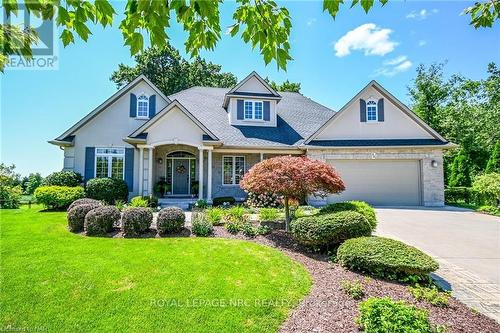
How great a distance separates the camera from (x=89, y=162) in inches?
586

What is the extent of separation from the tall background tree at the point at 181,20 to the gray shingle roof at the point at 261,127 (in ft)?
38.9

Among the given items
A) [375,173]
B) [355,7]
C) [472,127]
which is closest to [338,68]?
[375,173]

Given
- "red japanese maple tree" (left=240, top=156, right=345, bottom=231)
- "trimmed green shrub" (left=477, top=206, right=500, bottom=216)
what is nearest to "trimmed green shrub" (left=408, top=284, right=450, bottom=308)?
"red japanese maple tree" (left=240, top=156, right=345, bottom=231)

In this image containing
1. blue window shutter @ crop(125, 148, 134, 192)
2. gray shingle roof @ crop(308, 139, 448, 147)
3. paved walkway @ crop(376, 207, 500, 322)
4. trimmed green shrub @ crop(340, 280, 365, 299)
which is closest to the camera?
trimmed green shrub @ crop(340, 280, 365, 299)

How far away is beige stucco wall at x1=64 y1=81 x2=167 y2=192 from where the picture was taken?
14.8m

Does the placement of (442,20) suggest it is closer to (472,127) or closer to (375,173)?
(375,173)

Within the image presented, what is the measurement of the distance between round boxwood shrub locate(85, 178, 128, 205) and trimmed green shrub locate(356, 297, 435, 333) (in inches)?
520

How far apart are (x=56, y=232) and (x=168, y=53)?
2936 centimetres

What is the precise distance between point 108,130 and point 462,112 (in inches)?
1236

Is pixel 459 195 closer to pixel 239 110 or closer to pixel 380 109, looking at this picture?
pixel 380 109

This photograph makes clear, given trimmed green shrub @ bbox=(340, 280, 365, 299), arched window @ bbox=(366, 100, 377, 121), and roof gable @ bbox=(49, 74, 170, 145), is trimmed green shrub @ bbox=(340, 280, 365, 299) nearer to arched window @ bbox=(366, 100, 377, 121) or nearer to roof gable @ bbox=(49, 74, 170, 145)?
arched window @ bbox=(366, 100, 377, 121)

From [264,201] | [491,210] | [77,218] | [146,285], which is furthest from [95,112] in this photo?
[491,210]

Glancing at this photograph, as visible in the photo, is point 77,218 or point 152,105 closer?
point 77,218

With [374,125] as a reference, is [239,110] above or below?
above
